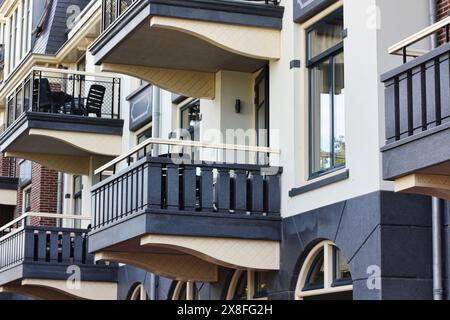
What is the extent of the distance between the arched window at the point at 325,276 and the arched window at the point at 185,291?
12.8 ft

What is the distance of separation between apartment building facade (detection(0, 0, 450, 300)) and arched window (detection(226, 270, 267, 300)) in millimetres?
21

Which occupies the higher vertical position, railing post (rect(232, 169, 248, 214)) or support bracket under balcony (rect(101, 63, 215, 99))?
support bracket under balcony (rect(101, 63, 215, 99))

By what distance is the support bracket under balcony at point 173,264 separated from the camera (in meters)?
18.6

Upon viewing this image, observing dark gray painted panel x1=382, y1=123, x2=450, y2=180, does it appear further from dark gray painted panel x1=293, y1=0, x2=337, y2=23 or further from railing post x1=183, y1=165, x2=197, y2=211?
railing post x1=183, y1=165, x2=197, y2=211

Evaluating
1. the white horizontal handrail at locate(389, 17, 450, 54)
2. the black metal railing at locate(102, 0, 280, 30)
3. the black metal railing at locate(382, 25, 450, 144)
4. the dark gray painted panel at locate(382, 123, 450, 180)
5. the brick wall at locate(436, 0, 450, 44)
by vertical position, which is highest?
the black metal railing at locate(102, 0, 280, 30)

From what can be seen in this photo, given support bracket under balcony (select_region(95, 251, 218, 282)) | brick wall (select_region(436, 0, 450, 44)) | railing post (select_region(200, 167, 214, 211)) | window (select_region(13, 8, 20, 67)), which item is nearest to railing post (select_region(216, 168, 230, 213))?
railing post (select_region(200, 167, 214, 211))

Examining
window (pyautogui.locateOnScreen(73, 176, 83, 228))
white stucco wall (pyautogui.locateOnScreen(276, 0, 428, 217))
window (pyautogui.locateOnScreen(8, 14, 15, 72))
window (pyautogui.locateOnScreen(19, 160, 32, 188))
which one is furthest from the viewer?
window (pyautogui.locateOnScreen(8, 14, 15, 72))

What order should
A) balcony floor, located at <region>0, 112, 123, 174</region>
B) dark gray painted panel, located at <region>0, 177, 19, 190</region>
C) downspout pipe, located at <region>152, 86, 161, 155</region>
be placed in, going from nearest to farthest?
downspout pipe, located at <region>152, 86, 161, 155</region>
balcony floor, located at <region>0, 112, 123, 174</region>
dark gray painted panel, located at <region>0, 177, 19, 190</region>

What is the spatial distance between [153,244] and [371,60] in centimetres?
414

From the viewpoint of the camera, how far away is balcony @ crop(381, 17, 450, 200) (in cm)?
1193

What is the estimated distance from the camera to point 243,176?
55.0 ft

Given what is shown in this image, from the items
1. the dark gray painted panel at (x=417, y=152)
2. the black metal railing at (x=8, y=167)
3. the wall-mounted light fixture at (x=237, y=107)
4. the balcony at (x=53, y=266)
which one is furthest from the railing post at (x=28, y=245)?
the dark gray painted panel at (x=417, y=152)
